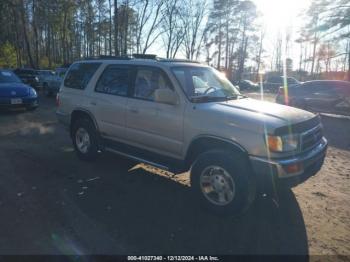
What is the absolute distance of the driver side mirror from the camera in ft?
13.8

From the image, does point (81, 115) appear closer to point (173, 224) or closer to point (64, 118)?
point (64, 118)

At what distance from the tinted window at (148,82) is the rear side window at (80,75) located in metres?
1.28

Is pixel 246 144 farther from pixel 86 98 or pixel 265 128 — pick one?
pixel 86 98

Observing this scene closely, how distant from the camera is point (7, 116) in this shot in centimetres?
1092

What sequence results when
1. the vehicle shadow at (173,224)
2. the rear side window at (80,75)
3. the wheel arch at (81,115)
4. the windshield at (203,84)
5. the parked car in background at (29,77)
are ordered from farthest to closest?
the parked car in background at (29,77)
the rear side window at (80,75)
the wheel arch at (81,115)
the windshield at (203,84)
the vehicle shadow at (173,224)

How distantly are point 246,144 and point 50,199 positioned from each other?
9.35 ft

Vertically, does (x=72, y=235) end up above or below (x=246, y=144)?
below

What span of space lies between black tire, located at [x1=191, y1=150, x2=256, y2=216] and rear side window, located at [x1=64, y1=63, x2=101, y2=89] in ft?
10.0

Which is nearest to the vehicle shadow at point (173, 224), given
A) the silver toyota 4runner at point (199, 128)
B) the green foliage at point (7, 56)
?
the silver toyota 4runner at point (199, 128)

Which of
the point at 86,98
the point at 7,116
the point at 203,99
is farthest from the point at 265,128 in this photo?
the point at 7,116

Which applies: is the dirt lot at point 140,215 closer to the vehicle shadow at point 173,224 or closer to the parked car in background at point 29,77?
the vehicle shadow at point 173,224

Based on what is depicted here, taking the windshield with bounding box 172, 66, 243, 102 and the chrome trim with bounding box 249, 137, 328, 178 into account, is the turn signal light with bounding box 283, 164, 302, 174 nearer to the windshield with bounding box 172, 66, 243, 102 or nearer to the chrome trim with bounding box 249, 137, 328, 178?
the chrome trim with bounding box 249, 137, 328, 178

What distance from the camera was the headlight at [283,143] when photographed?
354 centimetres

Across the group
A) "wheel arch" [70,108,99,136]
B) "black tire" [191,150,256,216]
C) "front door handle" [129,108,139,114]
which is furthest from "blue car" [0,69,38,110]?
"black tire" [191,150,256,216]
